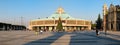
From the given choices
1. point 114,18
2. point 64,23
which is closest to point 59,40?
point 114,18

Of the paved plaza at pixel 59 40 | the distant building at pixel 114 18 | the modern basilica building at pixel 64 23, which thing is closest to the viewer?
the paved plaza at pixel 59 40

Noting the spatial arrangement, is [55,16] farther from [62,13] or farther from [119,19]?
[119,19]

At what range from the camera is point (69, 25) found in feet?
570

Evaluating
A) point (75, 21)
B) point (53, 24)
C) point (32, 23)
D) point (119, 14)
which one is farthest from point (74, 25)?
point (119, 14)

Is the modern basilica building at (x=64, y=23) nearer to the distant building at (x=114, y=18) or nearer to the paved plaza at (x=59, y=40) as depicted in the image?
the distant building at (x=114, y=18)

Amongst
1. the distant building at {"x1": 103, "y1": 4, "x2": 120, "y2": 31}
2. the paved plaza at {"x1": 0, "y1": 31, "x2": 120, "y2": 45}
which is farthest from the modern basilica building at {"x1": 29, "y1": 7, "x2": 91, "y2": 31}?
the paved plaza at {"x1": 0, "y1": 31, "x2": 120, "y2": 45}

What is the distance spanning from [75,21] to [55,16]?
18462mm

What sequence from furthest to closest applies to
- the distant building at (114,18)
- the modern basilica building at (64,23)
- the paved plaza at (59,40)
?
the modern basilica building at (64,23)
the distant building at (114,18)
the paved plaza at (59,40)

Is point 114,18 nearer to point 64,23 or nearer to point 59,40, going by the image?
point 64,23

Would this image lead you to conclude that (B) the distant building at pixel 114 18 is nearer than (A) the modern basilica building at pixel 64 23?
Yes

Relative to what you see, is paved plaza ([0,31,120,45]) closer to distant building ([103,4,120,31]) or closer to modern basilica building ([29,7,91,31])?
distant building ([103,4,120,31])

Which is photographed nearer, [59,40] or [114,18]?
[59,40]

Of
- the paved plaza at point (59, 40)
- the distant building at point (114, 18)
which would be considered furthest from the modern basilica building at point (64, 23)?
the paved plaza at point (59, 40)

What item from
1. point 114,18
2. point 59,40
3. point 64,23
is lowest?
point 59,40
